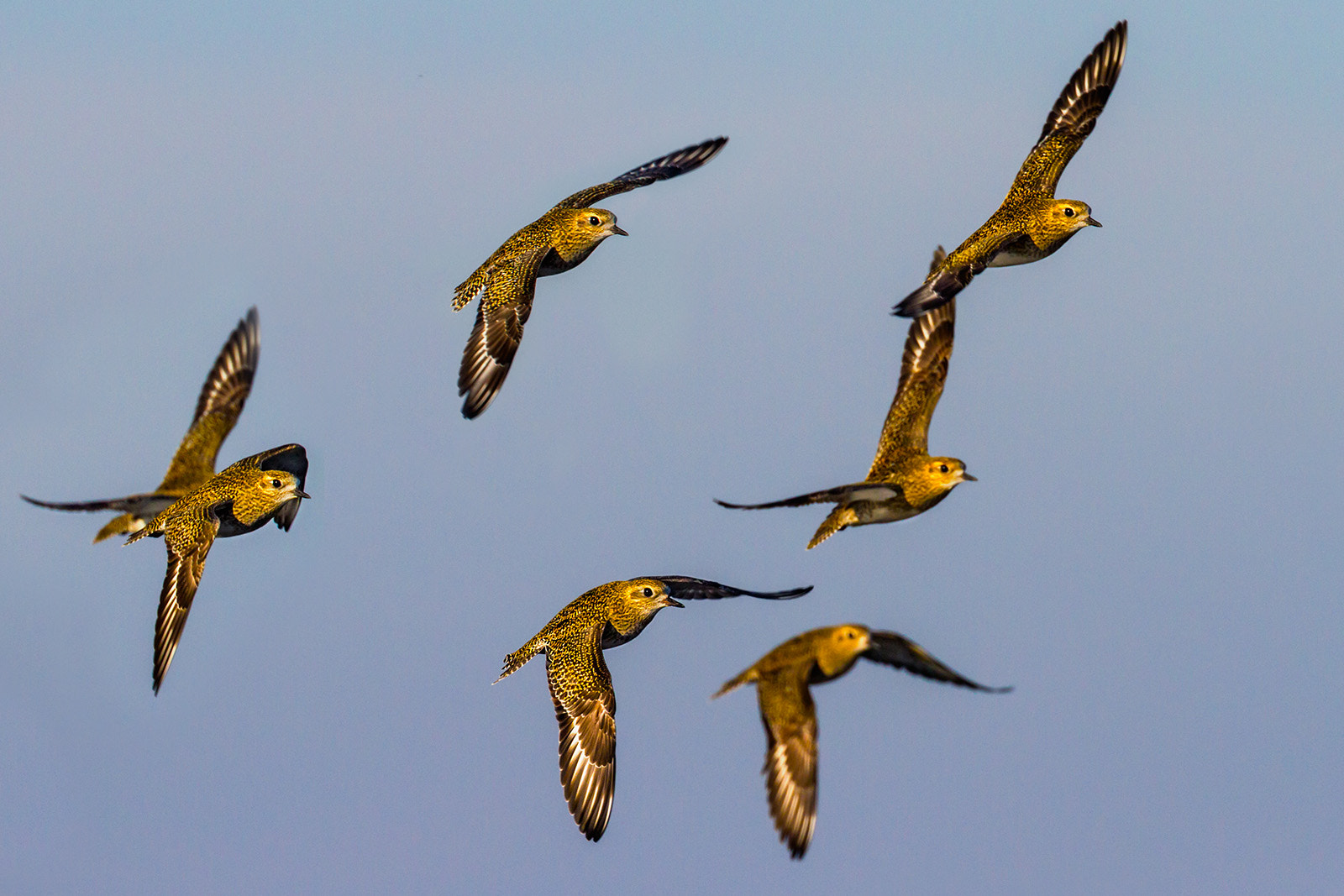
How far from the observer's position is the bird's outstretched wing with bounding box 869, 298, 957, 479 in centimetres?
2447

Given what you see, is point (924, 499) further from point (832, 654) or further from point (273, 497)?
point (273, 497)

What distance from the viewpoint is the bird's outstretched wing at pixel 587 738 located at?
23328 millimetres

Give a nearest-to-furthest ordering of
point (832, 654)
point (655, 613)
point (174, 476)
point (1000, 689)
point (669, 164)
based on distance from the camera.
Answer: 1. point (1000, 689)
2. point (832, 654)
3. point (655, 613)
4. point (174, 476)
5. point (669, 164)

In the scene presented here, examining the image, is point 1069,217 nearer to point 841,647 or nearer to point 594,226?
point 594,226

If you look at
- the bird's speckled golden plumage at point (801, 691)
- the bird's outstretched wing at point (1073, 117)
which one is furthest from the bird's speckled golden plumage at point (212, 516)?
the bird's outstretched wing at point (1073, 117)

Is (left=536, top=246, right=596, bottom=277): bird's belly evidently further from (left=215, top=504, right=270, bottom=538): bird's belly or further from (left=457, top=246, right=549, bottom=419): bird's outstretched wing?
(left=215, top=504, right=270, bottom=538): bird's belly

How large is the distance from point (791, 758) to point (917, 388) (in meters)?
7.66

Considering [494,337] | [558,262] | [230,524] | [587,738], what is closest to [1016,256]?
[558,262]

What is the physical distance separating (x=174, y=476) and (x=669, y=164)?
9.56 m

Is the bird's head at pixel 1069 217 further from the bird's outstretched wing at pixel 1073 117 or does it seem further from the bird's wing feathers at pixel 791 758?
the bird's wing feathers at pixel 791 758

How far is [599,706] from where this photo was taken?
23531 mm

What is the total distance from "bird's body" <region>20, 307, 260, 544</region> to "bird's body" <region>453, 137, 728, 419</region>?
458cm

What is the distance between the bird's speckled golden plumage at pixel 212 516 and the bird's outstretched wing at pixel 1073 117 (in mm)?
10929

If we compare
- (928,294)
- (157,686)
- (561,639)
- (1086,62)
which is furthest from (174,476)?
(1086,62)
